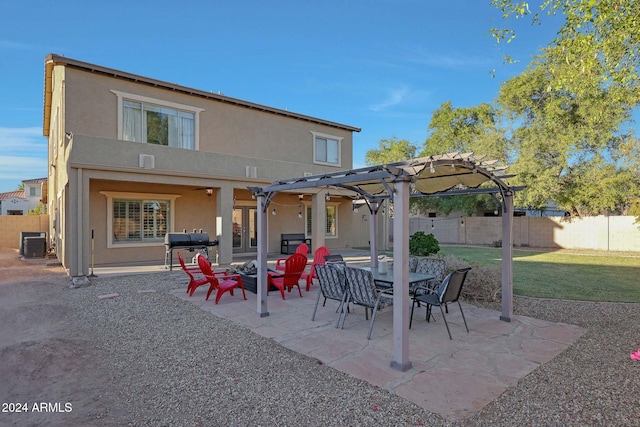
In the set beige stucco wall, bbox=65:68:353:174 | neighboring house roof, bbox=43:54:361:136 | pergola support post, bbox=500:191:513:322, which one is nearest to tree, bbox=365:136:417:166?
neighboring house roof, bbox=43:54:361:136

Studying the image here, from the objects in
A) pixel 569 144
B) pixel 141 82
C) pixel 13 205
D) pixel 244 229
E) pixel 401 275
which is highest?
pixel 141 82

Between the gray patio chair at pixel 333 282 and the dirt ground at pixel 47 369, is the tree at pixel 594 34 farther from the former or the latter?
the dirt ground at pixel 47 369

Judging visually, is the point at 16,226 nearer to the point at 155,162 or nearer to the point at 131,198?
the point at 131,198

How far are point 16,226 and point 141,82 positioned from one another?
638 inches

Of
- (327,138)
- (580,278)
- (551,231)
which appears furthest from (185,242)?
(551,231)

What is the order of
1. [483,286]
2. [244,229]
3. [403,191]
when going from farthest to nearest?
1. [244,229]
2. [483,286]
3. [403,191]

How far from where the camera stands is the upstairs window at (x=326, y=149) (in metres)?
18.0

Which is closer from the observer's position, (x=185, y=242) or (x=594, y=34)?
(x=594, y=34)

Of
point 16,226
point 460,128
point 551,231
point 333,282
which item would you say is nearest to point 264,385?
point 333,282

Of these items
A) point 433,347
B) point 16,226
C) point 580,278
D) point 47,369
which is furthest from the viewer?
point 16,226

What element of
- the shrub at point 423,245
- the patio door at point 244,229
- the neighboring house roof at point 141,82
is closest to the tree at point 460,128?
the neighboring house roof at point 141,82

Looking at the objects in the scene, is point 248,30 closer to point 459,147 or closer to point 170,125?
point 170,125

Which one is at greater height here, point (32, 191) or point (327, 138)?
point (327, 138)

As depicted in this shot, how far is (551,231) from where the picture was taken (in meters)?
22.1
